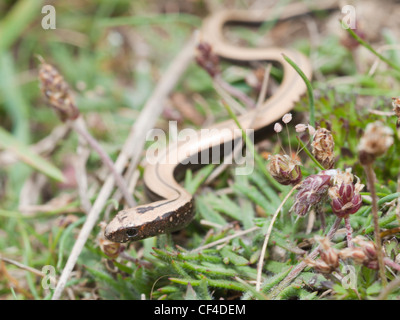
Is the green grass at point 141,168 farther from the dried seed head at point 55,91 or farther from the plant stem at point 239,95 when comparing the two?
the dried seed head at point 55,91

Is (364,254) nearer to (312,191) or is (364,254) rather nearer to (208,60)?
(312,191)

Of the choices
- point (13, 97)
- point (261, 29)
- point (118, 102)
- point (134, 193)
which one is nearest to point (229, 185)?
point (134, 193)

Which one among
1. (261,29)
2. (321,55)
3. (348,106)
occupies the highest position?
(261,29)

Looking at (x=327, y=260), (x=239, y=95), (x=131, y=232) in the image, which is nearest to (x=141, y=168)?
(x=131, y=232)

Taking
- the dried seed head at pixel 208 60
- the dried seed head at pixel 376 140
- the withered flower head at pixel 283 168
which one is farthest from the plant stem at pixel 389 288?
the dried seed head at pixel 208 60

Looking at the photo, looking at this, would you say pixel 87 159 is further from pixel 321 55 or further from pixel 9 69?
pixel 321 55

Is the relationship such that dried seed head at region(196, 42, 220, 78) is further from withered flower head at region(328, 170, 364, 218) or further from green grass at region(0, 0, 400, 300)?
withered flower head at region(328, 170, 364, 218)

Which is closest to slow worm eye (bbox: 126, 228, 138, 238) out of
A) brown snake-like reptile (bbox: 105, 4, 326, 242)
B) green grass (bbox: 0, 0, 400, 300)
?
brown snake-like reptile (bbox: 105, 4, 326, 242)
